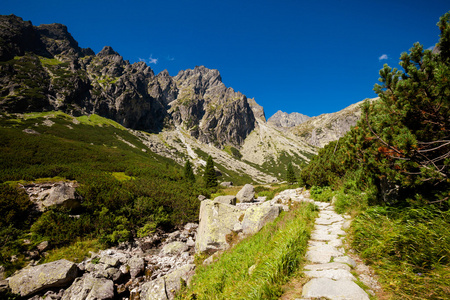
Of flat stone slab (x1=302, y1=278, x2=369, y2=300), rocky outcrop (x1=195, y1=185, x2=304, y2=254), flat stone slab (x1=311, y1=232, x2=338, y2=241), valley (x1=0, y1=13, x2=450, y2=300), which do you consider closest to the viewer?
flat stone slab (x1=302, y1=278, x2=369, y2=300)

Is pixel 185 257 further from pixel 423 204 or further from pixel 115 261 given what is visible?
pixel 423 204

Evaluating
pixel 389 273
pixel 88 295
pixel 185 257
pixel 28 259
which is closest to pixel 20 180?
pixel 28 259

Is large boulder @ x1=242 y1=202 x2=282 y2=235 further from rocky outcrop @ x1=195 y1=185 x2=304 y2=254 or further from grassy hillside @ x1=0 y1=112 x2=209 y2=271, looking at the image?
grassy hillside @ x1=0 y1=112 x2=209 y2=271

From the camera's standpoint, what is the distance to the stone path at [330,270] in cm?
287

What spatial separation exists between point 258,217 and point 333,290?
6744 mm

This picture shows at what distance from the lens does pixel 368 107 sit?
18.9 feet

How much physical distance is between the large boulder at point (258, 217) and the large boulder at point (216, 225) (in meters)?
1.38

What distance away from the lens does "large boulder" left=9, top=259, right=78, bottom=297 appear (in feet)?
25.6

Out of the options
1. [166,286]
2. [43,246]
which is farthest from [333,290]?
[43,246]

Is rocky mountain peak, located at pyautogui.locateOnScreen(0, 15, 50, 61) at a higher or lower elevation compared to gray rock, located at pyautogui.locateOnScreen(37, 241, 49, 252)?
higher

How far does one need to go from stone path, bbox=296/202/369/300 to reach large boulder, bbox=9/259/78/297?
11168 mm

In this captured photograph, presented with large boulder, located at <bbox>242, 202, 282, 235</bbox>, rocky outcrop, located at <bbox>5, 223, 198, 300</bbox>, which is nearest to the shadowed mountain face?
rocky outcrop, located at <bbox>5, 223, 198, 300</bbox>

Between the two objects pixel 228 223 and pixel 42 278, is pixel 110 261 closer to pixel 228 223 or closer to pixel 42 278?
pixel 42 278

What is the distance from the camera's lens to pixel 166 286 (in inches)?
311
